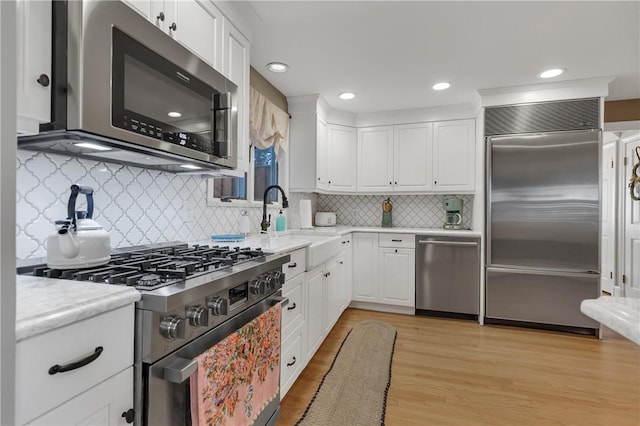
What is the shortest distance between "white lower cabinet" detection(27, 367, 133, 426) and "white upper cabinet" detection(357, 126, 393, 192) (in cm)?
354

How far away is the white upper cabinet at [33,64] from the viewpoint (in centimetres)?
86

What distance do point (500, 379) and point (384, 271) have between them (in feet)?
5.41

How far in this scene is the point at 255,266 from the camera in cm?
136

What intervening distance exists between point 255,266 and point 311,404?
42.6 inches

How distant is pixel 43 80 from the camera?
35.9 inches

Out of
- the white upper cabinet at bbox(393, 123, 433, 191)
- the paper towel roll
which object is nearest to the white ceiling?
the white upper cabinet at bbox(393, 123, 433, 191)

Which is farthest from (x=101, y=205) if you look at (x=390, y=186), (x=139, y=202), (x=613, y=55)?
(x=613, y=55)

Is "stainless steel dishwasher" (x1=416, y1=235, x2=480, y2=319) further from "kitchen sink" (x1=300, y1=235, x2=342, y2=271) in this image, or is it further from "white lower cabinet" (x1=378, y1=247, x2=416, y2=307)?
"kitchen sink" (x1=300, y1=235, x2=342, y2=271)

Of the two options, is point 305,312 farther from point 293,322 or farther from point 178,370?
point 178,370

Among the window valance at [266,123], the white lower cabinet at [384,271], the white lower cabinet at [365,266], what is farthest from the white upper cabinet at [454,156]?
the window valance at [266,123]

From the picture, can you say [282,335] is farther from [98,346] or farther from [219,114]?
[219,114]

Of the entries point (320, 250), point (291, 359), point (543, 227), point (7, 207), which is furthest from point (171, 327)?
A: point (543, 227)

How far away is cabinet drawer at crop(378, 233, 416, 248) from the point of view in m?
3.59

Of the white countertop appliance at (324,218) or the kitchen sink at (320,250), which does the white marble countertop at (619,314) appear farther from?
the white countertop appliance at (324,218)
